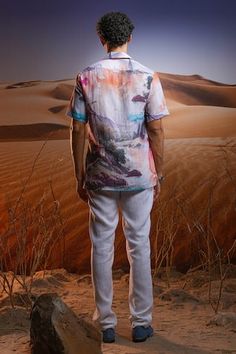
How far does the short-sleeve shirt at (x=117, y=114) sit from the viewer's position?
3.01 m

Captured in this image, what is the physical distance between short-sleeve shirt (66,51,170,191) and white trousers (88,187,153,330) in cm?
7

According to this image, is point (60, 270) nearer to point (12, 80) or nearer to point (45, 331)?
point (12, 80)

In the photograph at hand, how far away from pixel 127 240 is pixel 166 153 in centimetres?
219

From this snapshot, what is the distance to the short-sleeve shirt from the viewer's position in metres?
3.01

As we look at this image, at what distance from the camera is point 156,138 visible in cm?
310

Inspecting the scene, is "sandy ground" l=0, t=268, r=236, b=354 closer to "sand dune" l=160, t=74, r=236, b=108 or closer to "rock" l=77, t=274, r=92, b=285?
"rock" l=77, t=274, r=92, b=285

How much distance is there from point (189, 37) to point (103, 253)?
2.42 metres

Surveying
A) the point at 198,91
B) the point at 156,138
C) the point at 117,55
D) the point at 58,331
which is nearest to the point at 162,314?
the point at 58,331

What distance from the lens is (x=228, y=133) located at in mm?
5203

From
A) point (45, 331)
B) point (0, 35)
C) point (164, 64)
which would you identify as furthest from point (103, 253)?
point (0, 35)

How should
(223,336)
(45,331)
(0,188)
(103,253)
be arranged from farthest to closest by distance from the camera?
1. (0,188)
2. (223,336)
3. (103,253)
4. (45,331)

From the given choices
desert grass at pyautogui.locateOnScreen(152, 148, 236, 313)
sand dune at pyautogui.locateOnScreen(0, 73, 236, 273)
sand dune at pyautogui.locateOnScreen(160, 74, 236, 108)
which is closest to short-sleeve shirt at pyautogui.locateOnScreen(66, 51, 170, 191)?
desert grass at pyautogui.locateOnScreen(152, 148, 236, 313)

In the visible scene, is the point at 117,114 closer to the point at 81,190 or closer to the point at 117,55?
the point at 117,55

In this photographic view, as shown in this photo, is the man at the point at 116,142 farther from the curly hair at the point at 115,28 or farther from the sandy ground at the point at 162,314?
the sandy ground at the point at 162,314
